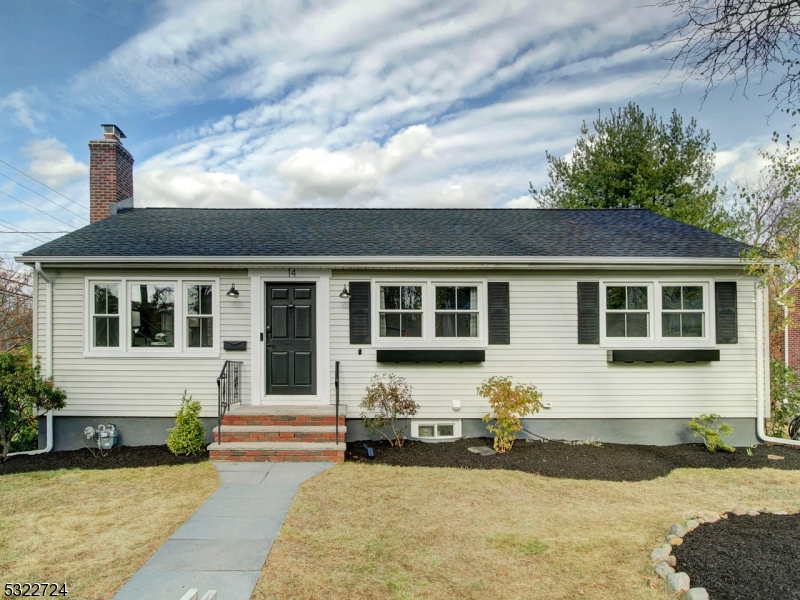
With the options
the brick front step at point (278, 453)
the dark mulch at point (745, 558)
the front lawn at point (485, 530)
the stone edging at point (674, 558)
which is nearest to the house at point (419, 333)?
the brick front step at point (278, 453)

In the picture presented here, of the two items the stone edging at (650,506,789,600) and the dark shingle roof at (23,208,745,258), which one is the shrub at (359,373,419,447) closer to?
the dark shingle roof at (23,208,745,258)

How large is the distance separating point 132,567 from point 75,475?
3.09 meters

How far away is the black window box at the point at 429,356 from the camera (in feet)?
21.8

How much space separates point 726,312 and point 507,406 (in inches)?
149

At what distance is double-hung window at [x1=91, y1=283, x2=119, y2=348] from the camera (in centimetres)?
668

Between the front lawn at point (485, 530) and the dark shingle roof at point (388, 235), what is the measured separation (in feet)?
10.4

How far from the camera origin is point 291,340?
22.4ft

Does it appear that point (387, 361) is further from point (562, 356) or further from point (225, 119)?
point (225, 119)

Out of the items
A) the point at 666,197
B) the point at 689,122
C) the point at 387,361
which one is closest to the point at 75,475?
the point at 387,361

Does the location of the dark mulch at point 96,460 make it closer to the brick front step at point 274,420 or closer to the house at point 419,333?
the house at point 419,333

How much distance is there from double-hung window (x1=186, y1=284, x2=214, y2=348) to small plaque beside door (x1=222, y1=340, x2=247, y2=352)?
22 cm

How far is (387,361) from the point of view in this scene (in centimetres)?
670

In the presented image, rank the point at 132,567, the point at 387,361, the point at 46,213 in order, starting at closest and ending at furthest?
the point at 132,567 → the point at 387,361 → the point at 46,213

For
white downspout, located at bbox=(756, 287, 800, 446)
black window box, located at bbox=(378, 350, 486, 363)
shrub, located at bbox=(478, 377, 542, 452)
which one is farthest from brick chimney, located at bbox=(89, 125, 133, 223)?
white downspout, located at bbox=(756, 287, 800, 446)
